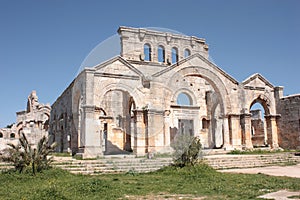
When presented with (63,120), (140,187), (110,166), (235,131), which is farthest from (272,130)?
(140,187)

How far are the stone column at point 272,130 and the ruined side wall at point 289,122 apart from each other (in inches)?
29.1

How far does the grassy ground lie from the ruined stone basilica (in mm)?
6171

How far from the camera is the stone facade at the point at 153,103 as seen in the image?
59.5 ft

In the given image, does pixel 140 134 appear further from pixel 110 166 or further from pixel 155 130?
pixel 110 166

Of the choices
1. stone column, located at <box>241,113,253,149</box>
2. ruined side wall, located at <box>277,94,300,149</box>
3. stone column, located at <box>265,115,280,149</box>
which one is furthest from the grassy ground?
ruined side wall, located at <box>277,94,300,149</box>

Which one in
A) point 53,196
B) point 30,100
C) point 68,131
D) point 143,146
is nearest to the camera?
point 53,196

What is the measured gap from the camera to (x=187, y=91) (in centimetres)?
2648

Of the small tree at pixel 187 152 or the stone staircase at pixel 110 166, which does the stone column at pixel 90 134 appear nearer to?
the stone staircase at pixel 110 166

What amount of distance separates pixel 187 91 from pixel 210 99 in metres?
3.15

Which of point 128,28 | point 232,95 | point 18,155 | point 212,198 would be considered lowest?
point 212,198

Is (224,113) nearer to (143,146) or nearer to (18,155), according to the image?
(143,146)

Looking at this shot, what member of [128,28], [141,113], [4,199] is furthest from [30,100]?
[4,199]

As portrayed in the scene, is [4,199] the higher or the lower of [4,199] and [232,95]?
the lower

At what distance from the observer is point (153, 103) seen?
1931cm
